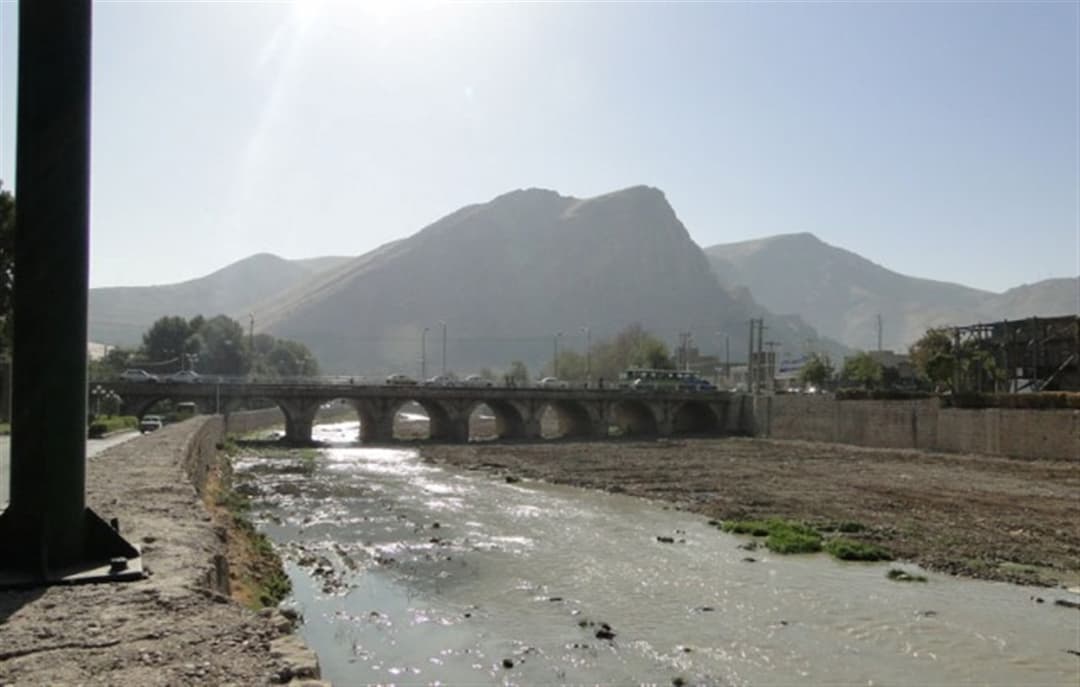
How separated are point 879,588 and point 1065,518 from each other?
15500 mm

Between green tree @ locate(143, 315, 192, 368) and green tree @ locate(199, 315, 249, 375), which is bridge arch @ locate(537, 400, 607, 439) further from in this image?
green tree @ locate(143, 315, 192, 368)

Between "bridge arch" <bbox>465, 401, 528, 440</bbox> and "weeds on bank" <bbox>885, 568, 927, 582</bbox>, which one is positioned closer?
"weeds on bank" <bbox>885, 568, 927, 582</bbox>

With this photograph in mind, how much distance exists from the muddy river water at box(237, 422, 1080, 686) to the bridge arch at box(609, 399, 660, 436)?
192ft

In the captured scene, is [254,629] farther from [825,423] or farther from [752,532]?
[825,423]

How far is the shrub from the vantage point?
2516cm

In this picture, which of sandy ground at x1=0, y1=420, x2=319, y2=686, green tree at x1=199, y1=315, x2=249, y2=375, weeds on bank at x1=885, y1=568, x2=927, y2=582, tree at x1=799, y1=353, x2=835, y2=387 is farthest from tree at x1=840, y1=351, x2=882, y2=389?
sandy ground at x1=0, y1=420, x2=319, y2=686

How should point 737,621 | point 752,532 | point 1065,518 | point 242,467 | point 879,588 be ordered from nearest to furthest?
1. point 737,621
2. point 879,588
3. point 752,532
4. point 1065,518
5. point 242,467

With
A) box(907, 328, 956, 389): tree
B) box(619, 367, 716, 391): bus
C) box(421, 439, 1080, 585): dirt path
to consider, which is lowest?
box(421, 439, 1080, 585): dirt path

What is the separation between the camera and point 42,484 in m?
7.68

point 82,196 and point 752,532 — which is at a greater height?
point 82,196

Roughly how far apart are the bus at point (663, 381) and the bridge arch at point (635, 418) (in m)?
2.36

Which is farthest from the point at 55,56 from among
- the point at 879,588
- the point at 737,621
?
the point at 879,588

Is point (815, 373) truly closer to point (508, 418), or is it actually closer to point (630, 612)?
point (508, 418)

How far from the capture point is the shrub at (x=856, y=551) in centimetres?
2516
